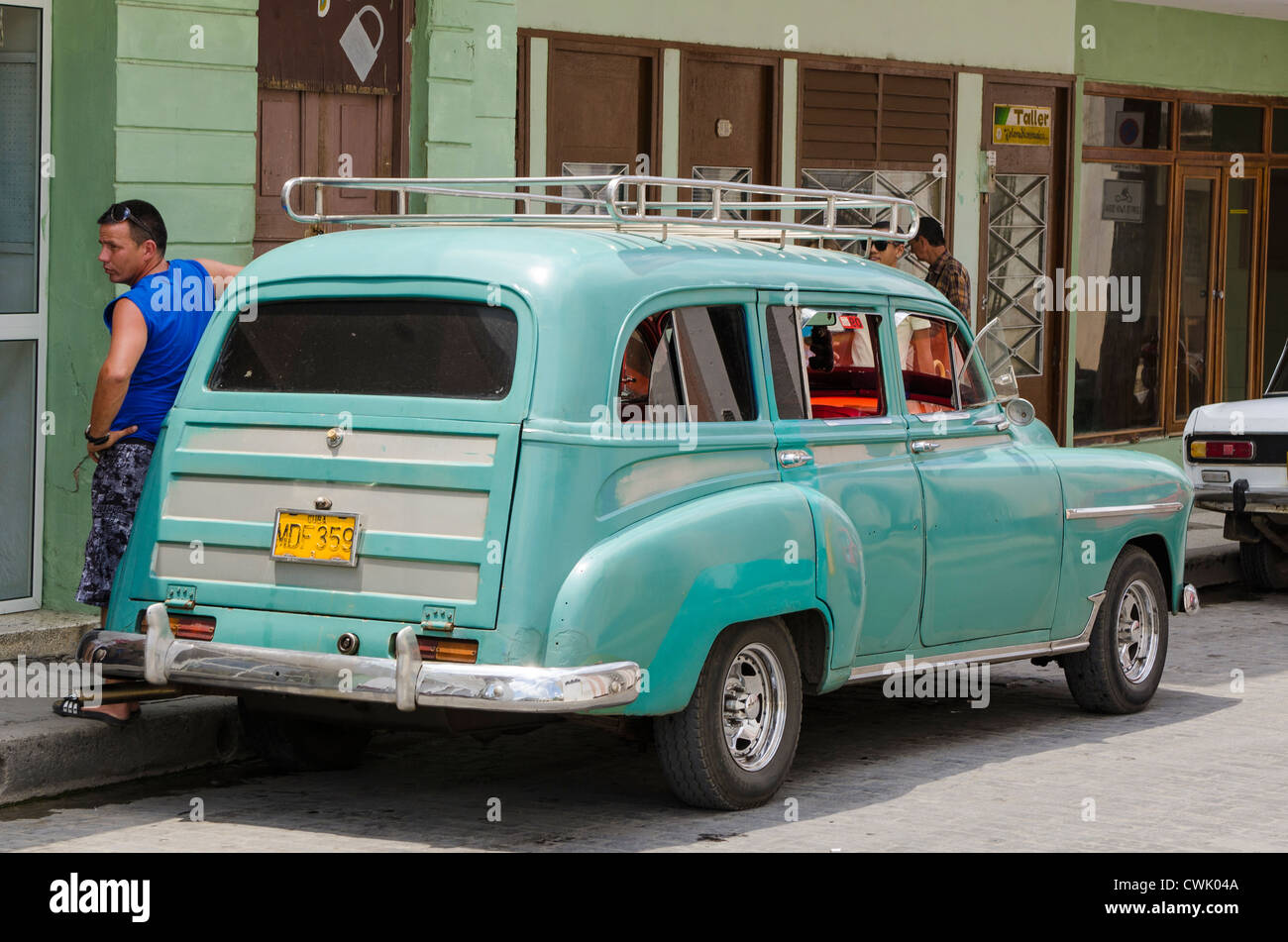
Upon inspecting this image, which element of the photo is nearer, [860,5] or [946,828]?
[946,828]

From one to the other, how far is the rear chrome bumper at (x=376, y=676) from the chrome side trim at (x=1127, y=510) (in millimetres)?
2818

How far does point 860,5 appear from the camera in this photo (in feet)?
50.3

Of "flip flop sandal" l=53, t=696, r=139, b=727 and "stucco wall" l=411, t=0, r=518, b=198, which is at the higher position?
"stucco wall" l=411, t=0, r=518, b=198

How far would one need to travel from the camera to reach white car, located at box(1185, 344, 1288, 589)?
40.8 feet

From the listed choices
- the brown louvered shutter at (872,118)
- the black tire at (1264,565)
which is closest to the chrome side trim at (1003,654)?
the black tire at (1264,565)

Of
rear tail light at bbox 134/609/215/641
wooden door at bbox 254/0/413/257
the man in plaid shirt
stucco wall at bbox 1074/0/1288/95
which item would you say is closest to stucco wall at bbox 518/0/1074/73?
stucco wall at bbox 1074/0/1288/95

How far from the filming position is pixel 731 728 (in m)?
7.00

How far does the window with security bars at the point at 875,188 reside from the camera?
49.2 feet

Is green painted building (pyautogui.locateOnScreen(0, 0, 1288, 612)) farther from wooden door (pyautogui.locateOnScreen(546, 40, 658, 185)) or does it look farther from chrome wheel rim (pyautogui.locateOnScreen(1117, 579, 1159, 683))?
chrome wheel rim (pyautogui.locateOnScreen(1117, 579, 1159, 683))

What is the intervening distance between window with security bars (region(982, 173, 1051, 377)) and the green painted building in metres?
0.03
